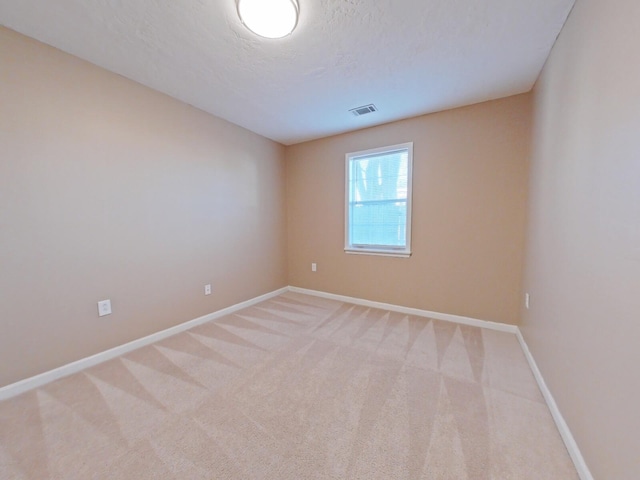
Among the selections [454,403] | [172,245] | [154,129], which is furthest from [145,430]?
[154,129]

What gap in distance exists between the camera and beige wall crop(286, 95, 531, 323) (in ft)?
7.85

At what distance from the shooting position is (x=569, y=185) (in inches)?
54.2

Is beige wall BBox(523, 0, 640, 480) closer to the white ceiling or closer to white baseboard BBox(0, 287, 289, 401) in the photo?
the white ceiling

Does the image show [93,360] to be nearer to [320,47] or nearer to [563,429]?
[320,47]

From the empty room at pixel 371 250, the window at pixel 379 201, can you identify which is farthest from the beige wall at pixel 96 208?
the window at pixel 379 201

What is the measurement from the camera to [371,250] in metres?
3.23

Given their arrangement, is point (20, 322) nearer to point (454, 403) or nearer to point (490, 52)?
point (454, 403)

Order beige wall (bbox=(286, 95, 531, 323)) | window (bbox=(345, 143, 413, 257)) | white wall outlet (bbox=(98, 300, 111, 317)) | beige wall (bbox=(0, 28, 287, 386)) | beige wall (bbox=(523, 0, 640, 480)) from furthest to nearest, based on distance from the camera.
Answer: window (bbox=(345, 143, 413, 257)) → beige wall (bbox=(286, 95, 531, 323)) → white wall outlet (bbox=(98, 300, 111, 317)) → beige wall (bbox=(0, 28, 287, 386)) → beige wall (bbox=(523, 0, 640, 480))

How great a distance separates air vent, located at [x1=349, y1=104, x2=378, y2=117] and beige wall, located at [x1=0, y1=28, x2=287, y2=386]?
148 centimetres

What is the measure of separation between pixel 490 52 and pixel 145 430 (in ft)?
10.6

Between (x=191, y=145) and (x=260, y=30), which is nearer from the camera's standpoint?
(x=260, y=30)

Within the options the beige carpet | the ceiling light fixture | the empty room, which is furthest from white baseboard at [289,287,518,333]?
the ceiling light fixture

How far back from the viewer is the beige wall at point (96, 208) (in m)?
1.60

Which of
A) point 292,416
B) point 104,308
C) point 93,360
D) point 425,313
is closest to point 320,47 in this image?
point 292,416
